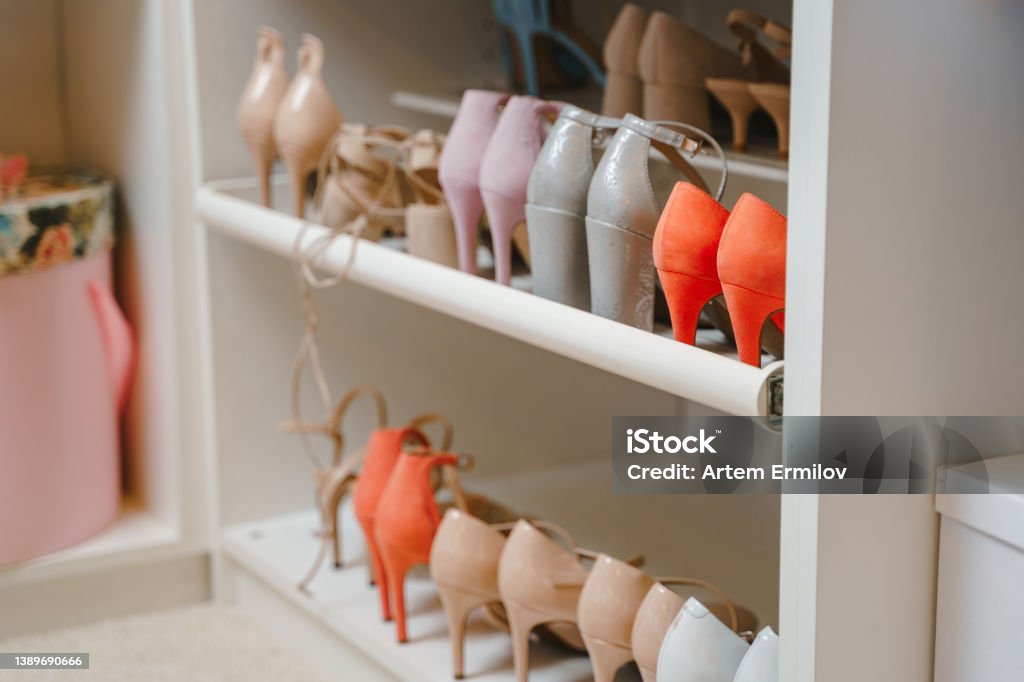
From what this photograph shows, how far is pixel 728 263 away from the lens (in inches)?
34.6

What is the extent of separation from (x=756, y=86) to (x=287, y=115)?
0.52 metres

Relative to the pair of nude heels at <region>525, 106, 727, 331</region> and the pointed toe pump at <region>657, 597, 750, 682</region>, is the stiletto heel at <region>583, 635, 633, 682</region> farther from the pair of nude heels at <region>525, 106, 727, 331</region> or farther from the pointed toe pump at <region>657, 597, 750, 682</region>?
the pair of nude heels at <region>525, 106, 727, 331</region>

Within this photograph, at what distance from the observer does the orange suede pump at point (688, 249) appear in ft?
3.00

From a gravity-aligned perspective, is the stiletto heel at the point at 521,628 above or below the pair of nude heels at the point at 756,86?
below

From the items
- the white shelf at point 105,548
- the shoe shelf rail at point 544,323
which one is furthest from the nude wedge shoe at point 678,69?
the white shelf at point 105,548

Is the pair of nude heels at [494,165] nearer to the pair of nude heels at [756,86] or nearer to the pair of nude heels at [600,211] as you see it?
the pair of nude heels at [600,211]

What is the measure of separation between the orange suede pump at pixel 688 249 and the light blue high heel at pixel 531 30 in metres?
0.81

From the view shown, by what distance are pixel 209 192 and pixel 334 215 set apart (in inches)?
9.9

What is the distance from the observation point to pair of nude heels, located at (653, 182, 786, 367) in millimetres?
870

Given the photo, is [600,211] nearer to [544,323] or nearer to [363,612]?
[544,323]

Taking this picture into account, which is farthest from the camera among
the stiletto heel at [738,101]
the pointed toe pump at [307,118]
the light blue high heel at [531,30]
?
the light blue high heel at [531,30]

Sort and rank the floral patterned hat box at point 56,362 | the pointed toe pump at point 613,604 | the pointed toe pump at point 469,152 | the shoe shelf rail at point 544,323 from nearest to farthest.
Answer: the shoe shelf rail at point 544,323 → the pointed toe pump at point 613,604 → the pointed toe pump at point 469,152 → the floral patterned hat box at point 56,362

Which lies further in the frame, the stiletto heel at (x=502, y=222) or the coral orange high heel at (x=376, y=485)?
the coral orange high heel at (x=376, y=485)

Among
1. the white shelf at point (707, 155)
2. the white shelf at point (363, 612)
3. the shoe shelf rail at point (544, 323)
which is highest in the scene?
the white shelf at point (707, 155)
